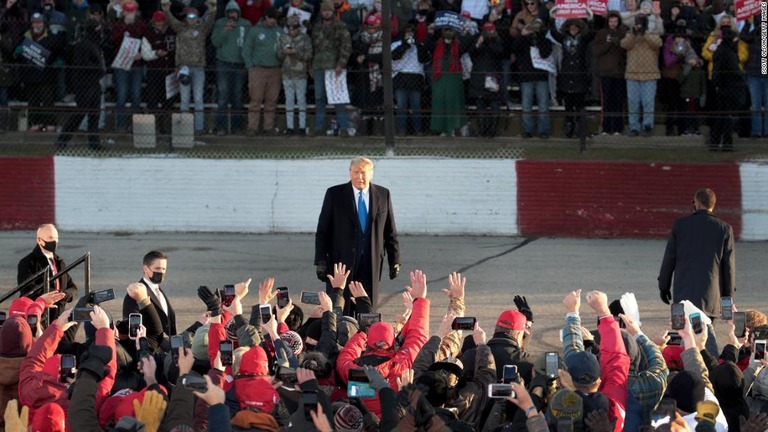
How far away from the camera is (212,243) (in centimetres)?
1670

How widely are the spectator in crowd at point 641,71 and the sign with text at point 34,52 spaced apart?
7.48 metres

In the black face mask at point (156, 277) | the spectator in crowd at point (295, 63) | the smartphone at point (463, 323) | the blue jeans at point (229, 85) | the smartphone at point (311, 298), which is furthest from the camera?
the blue jeans at point (229, 85)

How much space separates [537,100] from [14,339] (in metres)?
10.2

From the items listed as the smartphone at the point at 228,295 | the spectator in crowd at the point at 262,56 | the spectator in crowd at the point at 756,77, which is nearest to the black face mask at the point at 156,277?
the smartphone at the point at 228,295

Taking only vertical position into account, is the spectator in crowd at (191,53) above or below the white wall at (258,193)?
above

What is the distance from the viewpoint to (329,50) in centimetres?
1788

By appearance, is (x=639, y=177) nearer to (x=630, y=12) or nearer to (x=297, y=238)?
(x=630, y=12)

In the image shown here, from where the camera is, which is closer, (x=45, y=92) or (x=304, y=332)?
(x=304, y=332)

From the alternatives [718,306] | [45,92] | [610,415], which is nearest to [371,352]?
[610,415]

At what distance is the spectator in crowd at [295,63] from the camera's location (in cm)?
1794

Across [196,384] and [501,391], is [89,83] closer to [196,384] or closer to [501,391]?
[196,384]

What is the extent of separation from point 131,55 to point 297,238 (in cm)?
353

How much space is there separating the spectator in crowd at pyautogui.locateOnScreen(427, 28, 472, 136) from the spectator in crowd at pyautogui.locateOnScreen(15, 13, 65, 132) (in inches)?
196

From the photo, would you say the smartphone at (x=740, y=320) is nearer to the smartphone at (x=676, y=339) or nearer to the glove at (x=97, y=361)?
the smartphone at (x=676, y=339)
